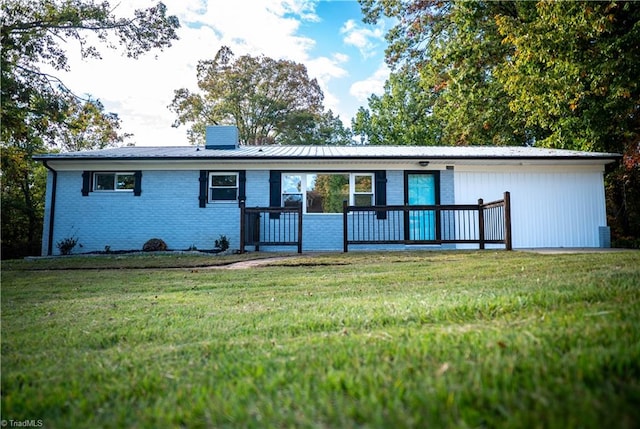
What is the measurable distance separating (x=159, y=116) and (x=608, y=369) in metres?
25.0

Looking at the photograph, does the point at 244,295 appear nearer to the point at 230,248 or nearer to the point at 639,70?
the point at 230,248

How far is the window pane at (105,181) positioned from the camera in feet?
39.1

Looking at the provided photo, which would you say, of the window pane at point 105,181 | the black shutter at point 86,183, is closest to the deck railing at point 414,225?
the window pane at point 105,181

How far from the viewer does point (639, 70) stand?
8.95 m

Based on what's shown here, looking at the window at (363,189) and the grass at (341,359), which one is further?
the window at (363,189)

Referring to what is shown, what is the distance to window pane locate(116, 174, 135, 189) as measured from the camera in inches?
474

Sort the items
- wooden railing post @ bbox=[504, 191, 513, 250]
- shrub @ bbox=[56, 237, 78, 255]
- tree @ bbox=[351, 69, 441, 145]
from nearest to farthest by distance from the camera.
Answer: wooden railing post @ bbox=[504, 191, 513, 250]
shrub @ bbox=[56, 237, 78, 255]
tree @ bbox=[351, 69, 441, 145]

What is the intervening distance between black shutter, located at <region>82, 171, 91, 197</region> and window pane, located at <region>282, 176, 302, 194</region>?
5646 mm

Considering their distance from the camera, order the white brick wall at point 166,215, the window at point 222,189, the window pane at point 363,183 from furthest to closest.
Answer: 1. the window pane at point 363,183
2. the window at point 222,189
3. the white brick wall at point 166,215

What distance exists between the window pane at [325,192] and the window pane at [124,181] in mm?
5476

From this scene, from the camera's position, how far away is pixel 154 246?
1088cm

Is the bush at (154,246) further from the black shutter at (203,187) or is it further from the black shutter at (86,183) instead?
the black shutter at (86,183)

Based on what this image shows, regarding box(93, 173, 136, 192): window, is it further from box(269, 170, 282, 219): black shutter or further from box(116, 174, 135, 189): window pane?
box(269, 170, 282, 219): black shutter

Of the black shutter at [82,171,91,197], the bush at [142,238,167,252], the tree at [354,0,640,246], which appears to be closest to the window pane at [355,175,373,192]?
the tree at [354,0,640,246]
